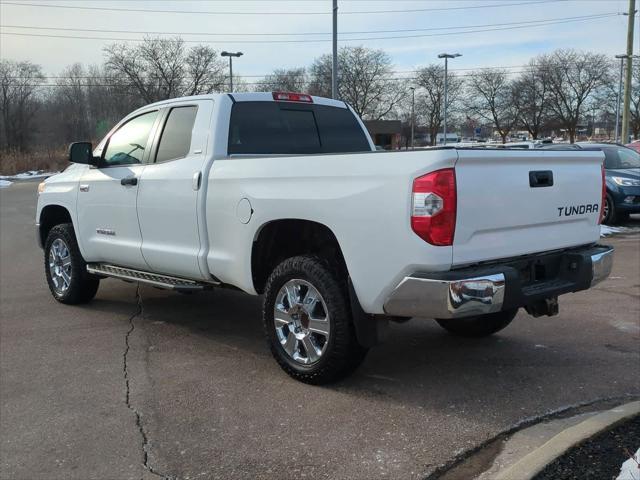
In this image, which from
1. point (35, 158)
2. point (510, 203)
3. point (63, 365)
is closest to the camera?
point (510, 203)

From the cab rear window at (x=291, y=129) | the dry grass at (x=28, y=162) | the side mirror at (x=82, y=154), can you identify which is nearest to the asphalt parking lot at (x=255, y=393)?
the side mirror at (x=82, y=154)

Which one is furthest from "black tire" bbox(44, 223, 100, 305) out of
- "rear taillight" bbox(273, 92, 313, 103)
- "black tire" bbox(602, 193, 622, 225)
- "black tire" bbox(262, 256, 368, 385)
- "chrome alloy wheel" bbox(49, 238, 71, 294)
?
"black tire" bbox(602, 193, 622, 225)

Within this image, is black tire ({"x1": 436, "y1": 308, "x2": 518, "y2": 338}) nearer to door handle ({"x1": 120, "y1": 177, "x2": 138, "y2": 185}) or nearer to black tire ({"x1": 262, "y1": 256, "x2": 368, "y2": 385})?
black tire ({"x1": 262, "y1": 256, "x2": 368, "y2": 385})

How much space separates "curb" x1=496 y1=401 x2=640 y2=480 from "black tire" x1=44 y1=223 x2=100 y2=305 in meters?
4.97

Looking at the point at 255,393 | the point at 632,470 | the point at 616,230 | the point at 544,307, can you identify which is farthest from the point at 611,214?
the point at 632,470

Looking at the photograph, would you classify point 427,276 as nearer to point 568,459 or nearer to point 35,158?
point 568,459

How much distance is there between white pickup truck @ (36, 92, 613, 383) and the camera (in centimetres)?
351

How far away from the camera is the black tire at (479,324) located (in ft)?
16.9

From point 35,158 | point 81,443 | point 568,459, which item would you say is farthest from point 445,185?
point 35,158

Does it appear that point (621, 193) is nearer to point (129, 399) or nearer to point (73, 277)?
point (73, 277)

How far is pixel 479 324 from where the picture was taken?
527 centimetres

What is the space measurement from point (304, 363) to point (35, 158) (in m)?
45.1

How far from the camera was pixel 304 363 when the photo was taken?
4.29m

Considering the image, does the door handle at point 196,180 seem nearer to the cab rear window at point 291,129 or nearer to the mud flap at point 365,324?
the cab rear window at point 291,129
